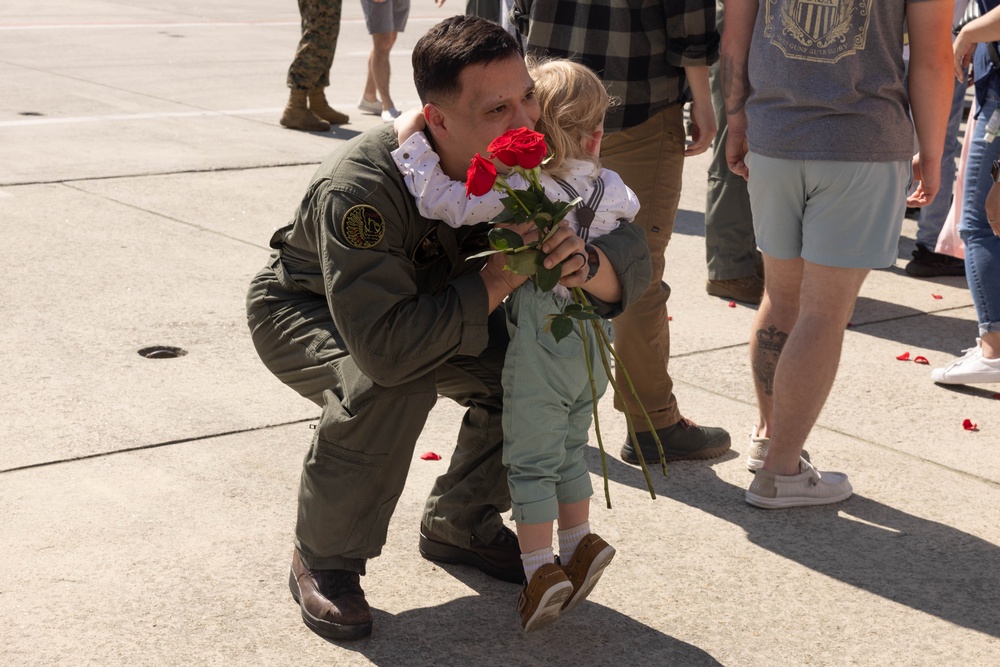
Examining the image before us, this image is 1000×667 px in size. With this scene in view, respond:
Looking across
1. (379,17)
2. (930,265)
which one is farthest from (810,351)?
(379,17)

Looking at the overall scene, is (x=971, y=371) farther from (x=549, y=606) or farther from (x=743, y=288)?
(x=549, y=606)

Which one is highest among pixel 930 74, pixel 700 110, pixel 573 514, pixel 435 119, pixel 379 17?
pixel 930 74

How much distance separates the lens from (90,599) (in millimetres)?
3150

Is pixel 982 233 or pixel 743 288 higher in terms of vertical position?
pixel 982 233

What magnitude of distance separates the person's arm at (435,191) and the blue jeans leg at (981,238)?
276 cm

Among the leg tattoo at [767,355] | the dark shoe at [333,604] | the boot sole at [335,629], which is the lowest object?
the boot sole at [335,629]

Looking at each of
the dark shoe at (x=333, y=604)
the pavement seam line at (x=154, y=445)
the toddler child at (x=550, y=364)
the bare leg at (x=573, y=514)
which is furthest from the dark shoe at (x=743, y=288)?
the dark shoe at (x=333, y=604)

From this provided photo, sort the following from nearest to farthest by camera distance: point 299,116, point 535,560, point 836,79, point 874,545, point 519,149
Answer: point 519,149, point 535,560, point 836,79, point 874,545, point 299,116

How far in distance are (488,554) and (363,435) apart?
Answer: 627 mm

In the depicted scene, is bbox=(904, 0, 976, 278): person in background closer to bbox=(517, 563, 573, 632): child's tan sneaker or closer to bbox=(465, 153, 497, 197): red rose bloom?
bbox=(517, 563, 573, 632): child's tan sneaker

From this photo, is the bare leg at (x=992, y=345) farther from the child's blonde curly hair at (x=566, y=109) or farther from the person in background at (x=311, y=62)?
the person in background at (x=311, y=62)

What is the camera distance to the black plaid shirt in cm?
400

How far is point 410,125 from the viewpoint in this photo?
311cm

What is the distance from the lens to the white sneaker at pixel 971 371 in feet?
16.5
